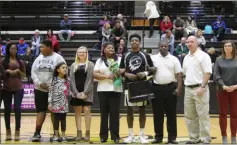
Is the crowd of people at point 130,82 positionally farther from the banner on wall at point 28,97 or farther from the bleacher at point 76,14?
the bleacher at point 76,14

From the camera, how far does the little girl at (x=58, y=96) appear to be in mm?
8062

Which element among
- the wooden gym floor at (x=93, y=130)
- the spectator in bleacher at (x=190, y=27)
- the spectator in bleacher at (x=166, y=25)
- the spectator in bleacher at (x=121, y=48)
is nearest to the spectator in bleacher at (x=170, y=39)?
the spectator in bleacher at (x=190, y=27)

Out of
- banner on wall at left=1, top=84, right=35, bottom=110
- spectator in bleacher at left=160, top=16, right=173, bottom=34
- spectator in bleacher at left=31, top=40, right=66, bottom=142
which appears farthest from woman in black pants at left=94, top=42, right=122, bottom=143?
spectator in bleacher at left=160, top=16, right=173, bottom=34

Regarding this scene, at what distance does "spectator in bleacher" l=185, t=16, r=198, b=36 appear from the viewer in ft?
59.8

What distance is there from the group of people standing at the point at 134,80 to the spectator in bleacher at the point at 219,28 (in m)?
11.5

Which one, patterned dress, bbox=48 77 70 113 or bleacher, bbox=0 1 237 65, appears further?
bleacher, bbox=0 1 237 65

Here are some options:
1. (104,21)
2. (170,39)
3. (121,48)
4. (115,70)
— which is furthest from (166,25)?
(115,70)

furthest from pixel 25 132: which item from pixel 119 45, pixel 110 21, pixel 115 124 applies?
pixel 110 21

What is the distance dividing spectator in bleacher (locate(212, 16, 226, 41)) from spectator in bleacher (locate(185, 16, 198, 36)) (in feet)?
3.10

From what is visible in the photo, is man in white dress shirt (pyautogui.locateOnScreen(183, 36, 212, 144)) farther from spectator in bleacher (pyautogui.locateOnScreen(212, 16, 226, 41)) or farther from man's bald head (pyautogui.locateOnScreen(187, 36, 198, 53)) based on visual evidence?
spectator in bleacher (pyautogui.locateOnScreen(212, 16, 226, 41))

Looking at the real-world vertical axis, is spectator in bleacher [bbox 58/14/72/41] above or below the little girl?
above

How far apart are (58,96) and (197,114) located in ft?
8.64

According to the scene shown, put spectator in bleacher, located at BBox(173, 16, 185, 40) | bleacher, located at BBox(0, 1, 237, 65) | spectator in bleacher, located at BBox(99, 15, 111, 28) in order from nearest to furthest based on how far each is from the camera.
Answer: spectator in bleacher, located at BBox(173, 16, 185, 40) → spectator in bleacher, located at BBox(99, 15, 111, 28) → bleacher, located at BBox(0, 1, 237, 65)

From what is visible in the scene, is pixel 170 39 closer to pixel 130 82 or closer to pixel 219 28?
pixel 219 28
